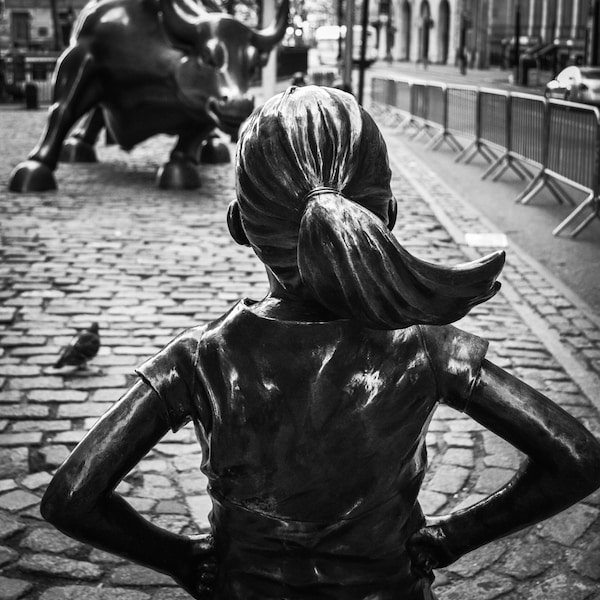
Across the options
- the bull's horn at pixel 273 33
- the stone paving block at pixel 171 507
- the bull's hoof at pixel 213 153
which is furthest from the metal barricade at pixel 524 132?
the stone paving block at pixel 171 507

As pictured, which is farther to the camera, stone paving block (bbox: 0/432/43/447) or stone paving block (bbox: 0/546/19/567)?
stone paving block (bbox: 0/432/43/447)

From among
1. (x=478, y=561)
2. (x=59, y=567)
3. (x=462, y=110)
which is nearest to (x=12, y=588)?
(x=59, y=567)

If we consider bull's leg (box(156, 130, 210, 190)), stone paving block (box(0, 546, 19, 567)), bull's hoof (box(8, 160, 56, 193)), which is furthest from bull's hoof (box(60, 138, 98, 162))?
stone paving block (box(0, 546, 19, 567))

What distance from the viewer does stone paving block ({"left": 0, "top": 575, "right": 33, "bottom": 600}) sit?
3.32m

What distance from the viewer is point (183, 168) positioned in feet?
40.8

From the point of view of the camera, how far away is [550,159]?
12.1m

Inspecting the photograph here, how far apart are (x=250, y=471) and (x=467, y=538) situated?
49 cm

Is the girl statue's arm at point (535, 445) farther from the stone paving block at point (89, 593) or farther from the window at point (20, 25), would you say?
the window at point (20, 25)

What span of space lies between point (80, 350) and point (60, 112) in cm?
721

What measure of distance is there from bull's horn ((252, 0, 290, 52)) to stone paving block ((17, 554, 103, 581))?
365 inches

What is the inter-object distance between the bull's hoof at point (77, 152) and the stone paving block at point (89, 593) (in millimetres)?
12128

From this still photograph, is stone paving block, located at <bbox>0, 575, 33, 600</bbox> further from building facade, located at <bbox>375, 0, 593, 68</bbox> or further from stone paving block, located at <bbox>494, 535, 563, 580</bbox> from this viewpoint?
building facade, located at <bbox>375, 0, 593, 68</bbox>

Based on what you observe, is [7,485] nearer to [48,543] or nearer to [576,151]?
[48,543]

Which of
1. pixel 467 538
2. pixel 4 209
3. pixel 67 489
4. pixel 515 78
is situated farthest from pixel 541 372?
pixel 515 78
